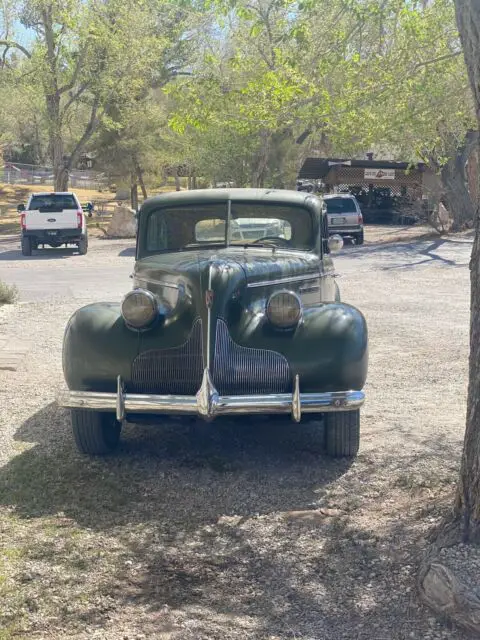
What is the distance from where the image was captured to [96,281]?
645 inches

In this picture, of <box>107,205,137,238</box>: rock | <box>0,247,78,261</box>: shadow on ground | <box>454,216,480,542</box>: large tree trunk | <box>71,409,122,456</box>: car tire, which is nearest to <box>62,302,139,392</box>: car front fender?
<box>71,409,122,456</box>: car tire

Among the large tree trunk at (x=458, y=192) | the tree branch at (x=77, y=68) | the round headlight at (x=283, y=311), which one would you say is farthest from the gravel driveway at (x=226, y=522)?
the tree branch at (x=77, y=68)

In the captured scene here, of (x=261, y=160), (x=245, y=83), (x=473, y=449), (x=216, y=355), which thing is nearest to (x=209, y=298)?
(x=216, y=355)

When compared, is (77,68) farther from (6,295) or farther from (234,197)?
(234,197)

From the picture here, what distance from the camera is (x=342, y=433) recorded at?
17.6ft

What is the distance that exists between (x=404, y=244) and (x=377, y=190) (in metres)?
10.0

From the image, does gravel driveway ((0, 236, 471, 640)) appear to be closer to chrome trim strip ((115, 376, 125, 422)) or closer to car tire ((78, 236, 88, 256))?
chrome trim strip ((115, 376, 125, 422))

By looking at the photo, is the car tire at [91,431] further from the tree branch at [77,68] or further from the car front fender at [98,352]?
the tree branch at [77,68]

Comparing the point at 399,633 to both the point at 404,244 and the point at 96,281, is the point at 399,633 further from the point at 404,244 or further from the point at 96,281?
the point at 404,244

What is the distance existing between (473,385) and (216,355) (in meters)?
1.86

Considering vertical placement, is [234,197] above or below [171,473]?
above

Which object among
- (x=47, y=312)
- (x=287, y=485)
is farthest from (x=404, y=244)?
(x=287, y=485)

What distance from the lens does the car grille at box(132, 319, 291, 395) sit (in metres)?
5.05

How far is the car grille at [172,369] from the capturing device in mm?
5117
